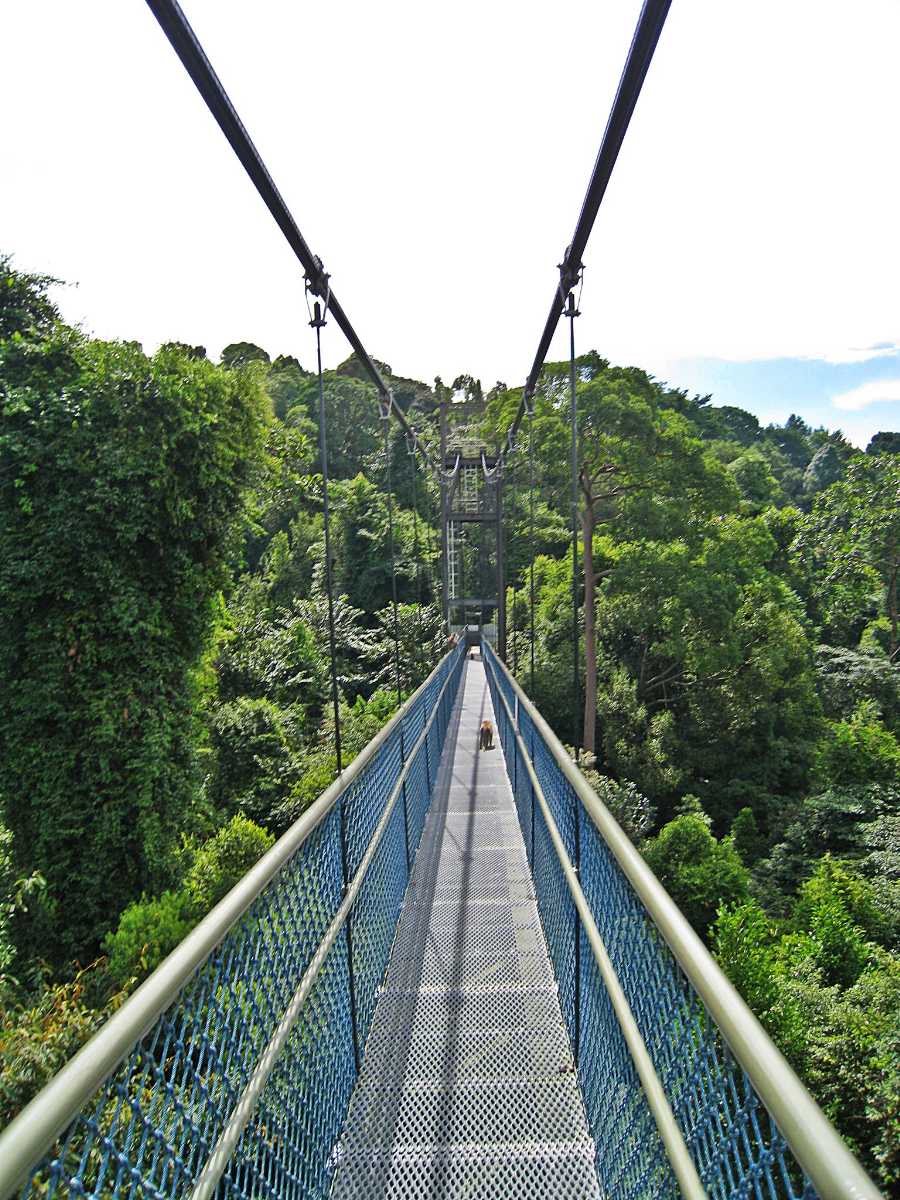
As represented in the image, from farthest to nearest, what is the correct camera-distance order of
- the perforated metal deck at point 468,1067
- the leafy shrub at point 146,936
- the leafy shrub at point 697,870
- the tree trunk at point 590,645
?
the tree trunk at point 590,645 < the leafy shrub at point 697,870 < the leafy shrub at point 146,936 < the perforated metal deck at point 468,1067

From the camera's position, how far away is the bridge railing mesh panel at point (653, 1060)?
0.80 meters

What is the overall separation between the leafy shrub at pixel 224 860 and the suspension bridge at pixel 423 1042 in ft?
15.8

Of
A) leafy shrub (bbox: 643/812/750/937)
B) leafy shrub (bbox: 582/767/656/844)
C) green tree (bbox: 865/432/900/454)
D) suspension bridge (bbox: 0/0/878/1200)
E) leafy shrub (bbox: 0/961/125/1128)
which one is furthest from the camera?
green tree (bbox: 865/432/900/454)

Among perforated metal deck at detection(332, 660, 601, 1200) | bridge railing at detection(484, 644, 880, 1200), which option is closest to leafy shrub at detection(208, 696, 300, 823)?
perforated metal deck at detection(332, 660, 601, 1200)

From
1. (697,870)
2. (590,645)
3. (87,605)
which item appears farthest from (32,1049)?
(590,645)

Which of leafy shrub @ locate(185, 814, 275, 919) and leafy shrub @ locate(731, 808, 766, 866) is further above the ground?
leafy shrub @ locate(185, 814, 275, 919)

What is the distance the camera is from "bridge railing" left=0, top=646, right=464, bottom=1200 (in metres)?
0.68

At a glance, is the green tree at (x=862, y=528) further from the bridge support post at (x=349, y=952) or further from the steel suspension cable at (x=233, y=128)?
the bridge support post at (x=349, y=952)

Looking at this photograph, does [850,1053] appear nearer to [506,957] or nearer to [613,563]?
[506,957]

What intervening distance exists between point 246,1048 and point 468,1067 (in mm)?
888

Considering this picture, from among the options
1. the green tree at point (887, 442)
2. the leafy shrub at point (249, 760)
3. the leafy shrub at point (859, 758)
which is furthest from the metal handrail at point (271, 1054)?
the green tree at point (887, 442)

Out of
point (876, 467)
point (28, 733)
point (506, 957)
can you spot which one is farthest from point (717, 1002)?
point (876, 467)

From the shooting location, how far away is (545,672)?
14477 millimetres

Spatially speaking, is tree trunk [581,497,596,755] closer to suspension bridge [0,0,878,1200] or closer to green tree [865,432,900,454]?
suspension bridge [0,0,878,1200]
